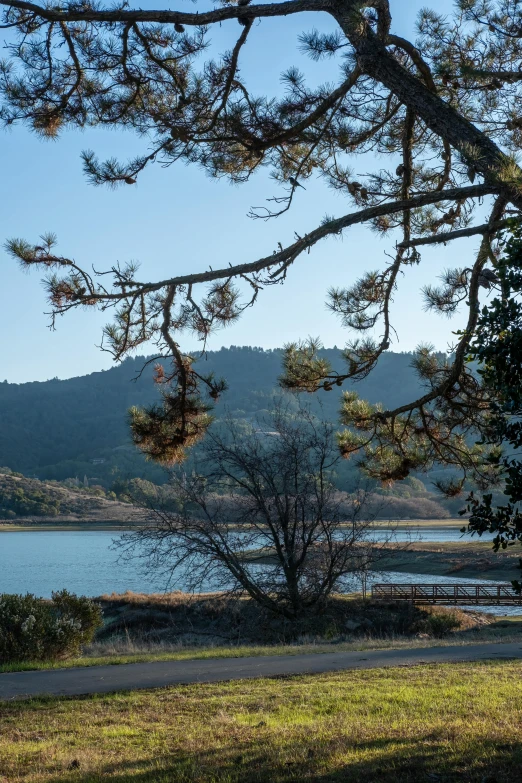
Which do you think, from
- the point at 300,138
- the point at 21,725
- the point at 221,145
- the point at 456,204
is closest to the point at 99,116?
the point at 221,145

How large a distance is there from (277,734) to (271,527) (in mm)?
12272

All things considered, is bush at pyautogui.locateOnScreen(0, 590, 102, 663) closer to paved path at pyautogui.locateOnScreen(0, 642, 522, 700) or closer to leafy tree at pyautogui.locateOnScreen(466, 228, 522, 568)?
paved path at pyautogui.locateOnScreen(0, 642, 522, 700)

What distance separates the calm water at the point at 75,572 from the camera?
32.5 m

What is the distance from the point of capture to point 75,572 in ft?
136

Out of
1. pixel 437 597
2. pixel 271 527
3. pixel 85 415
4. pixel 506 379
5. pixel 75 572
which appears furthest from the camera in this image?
pixel 85 415

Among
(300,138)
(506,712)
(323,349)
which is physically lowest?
(506,712)

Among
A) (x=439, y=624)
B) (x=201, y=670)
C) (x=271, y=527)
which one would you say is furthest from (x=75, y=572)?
(x=201, y=670)

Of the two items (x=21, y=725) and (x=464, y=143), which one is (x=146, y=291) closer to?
(x=464, y=143)

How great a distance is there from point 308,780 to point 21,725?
3.17m

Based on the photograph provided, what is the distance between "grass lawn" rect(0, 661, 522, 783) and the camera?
4.68 m

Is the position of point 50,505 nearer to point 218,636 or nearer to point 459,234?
point 218,636

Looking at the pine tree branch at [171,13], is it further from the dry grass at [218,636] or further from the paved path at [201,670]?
the dry grass at [218,636]

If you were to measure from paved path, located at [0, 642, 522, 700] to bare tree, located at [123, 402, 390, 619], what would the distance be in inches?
220

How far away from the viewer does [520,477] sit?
4.30 meters
